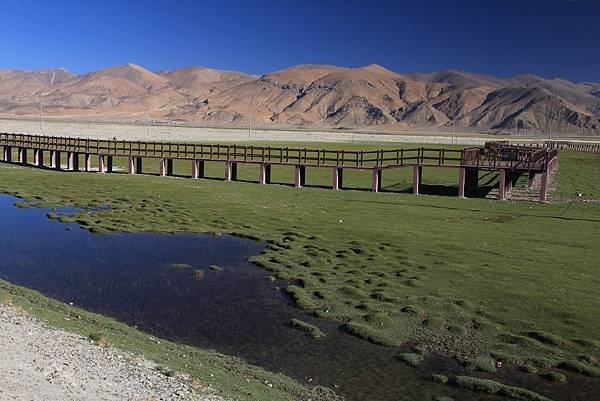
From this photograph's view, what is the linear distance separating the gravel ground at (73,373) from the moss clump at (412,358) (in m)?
3.94

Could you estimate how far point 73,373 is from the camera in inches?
369

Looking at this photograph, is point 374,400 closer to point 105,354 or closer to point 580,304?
point 105,354

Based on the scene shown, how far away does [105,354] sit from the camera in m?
10.5

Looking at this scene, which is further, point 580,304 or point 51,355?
point 580,304

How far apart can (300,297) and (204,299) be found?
230 cm

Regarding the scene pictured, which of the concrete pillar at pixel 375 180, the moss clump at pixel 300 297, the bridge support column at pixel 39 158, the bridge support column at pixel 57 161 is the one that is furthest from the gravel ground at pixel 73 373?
the bridge support column at pixel 39 158

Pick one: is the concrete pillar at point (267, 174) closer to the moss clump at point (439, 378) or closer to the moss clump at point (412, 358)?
the moss clump at point (412, 358)

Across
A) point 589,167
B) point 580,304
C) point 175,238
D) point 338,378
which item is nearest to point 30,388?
point 338,378

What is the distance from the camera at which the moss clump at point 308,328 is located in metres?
12.9

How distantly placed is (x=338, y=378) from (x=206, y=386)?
2.41m

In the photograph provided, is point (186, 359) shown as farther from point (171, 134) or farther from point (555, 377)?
point (171, 134)

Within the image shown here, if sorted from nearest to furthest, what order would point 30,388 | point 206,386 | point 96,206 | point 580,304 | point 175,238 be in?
point 30,388
point 206,386
point 580,304
point 175,238
point 96,206

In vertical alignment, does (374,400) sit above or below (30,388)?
below

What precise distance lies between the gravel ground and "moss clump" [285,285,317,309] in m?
5.06
